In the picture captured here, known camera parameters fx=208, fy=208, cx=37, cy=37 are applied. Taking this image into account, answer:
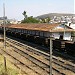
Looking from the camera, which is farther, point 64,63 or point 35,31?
point 35,31

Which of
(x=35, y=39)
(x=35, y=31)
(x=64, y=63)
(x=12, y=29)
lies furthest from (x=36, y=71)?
(x=12, y=29)

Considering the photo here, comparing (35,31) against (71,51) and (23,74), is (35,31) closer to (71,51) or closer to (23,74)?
(71,51)

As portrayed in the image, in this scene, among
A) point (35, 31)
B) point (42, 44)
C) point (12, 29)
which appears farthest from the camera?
point (12, 29)

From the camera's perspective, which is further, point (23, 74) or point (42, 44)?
point (42, 44)

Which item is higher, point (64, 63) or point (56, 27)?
point (56, 27)

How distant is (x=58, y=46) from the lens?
22188 mm

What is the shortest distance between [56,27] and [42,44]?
5.58 meters

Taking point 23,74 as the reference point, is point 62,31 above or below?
above

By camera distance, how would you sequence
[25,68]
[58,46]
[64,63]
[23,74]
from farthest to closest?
1. [58,46]
2. [64,63]
3. [25,68]
4. [23,74]

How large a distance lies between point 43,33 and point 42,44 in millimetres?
4640

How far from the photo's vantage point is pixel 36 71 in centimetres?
1345

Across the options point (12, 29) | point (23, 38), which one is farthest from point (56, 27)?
point (12, 29)

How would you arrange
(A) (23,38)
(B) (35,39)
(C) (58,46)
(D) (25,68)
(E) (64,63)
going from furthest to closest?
1. (A) (23,38)
2. (B) (35,39)
3. (C) (58,46)
4. (E) (64,63)
5. (D) (25,68)

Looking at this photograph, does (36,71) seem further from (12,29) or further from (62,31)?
(12,29)
